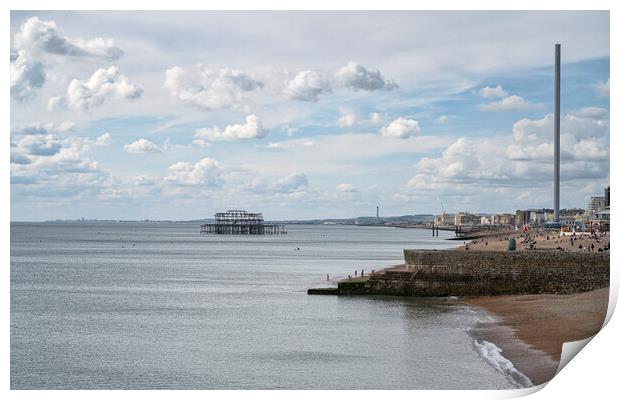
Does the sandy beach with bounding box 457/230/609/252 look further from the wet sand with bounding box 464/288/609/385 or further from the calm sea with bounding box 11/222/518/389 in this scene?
the calm sea with bounding box 11/222/518/389

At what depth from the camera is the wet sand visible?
2214cm

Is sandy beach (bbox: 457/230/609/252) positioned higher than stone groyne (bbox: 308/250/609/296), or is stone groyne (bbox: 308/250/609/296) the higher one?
sandy beach (bbox: 457/230/609/252)

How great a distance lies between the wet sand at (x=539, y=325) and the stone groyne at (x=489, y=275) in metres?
0.87

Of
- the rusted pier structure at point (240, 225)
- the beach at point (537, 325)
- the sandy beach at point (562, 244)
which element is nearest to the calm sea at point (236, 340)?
the beach at point (537, 325)

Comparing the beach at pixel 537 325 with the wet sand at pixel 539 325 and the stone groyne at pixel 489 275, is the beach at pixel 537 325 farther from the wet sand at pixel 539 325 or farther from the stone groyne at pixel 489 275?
the stone groyne at pixel 489 275

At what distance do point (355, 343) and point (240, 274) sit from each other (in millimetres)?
30373

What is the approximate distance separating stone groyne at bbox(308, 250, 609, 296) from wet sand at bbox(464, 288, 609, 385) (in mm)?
868

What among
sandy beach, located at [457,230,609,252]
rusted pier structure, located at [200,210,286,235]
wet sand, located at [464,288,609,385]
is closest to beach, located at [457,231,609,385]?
wet sand, located at [464,288,609,385]

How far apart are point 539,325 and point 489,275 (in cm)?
939

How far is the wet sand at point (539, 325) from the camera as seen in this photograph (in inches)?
872

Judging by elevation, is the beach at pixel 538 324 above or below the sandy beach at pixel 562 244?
below

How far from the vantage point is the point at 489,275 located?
37.2 meters
